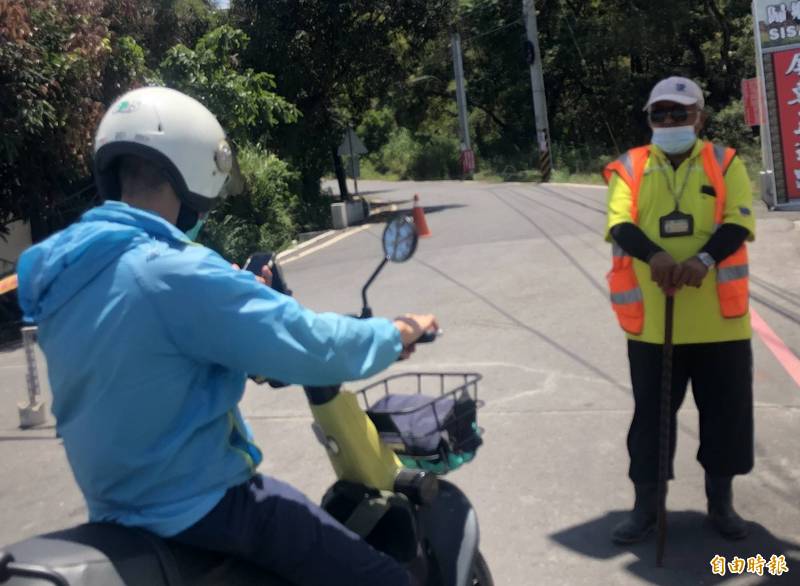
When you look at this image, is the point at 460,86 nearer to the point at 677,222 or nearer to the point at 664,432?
the point at 677,222

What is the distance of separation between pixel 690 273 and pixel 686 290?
0.89 feet

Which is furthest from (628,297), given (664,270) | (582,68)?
(582,68)

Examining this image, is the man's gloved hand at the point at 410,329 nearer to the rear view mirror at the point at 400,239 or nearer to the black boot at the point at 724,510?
the rear view mirror at the point at 400,239

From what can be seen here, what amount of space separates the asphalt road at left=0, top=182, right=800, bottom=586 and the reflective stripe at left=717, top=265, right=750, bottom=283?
1.18 meters

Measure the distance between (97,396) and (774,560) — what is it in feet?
10.3

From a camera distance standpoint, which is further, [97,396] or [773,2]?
[773,2]

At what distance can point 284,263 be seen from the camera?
16.4 meters

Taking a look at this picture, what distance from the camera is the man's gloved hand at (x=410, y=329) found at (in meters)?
2.30

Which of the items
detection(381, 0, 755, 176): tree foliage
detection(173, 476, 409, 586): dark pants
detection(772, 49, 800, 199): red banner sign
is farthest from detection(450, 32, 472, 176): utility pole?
detection(173, 476, 409, 586): dark pants

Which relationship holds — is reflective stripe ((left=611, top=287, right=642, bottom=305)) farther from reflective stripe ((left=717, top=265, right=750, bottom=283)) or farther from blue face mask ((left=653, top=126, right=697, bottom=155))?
blue face mask ((left=653, top=126, right=697, bottom=155))

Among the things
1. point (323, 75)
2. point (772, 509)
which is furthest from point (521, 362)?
point (323, 75)

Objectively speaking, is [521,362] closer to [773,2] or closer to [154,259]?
[154,259]

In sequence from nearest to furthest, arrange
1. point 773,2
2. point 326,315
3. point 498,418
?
1. point 326,315
2. point 498,418
3. point 773,2

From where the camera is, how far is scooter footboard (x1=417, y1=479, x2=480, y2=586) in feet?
8.40
